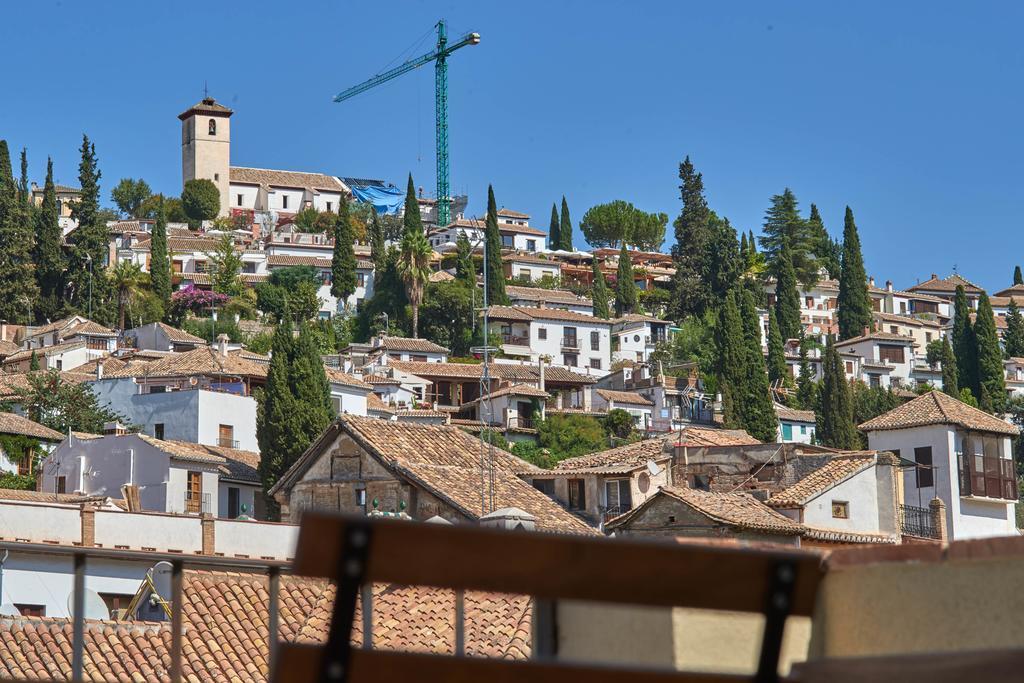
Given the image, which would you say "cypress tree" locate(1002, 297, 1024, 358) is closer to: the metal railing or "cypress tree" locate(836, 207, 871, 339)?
"cypress tree" locate(836, 207, 871, 339)

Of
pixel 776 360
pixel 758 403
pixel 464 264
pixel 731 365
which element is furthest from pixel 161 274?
pixel 758 403

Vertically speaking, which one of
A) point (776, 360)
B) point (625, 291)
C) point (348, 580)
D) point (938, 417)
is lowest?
point (348, 580)

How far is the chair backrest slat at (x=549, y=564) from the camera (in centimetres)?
388

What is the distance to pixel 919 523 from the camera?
4234 cm

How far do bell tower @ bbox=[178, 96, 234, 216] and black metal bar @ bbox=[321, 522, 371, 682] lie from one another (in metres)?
135

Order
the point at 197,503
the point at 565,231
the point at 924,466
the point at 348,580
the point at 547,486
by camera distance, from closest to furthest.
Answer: the point at 348,580 < the point at 547,486 < the point at 924,466 < the point at 197,503 < the point at 565,231

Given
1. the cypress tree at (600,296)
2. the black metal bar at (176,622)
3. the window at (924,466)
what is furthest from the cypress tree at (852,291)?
the black metal bar at (176,622)

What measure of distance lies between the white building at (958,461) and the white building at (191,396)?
82.1 feet

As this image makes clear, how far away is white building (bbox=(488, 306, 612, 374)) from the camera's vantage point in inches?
3625

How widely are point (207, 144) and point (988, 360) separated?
75.3 metres

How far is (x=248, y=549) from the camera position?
3312 cm

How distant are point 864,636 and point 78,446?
52.0m

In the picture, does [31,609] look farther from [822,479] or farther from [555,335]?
[555,335]

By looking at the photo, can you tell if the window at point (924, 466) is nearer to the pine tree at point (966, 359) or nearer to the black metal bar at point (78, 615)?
the black metal bar at point (78, 615)
